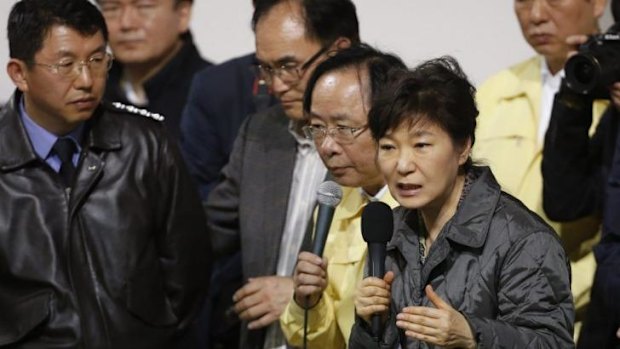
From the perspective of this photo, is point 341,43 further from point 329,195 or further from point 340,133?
point 329,195

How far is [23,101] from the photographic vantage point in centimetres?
396

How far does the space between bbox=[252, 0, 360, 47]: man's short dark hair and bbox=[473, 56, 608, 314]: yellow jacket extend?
44cm

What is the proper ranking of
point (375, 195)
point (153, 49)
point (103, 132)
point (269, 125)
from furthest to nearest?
point (153, 49) → point (269, 125) → point (103, 132) → point (375, 195)

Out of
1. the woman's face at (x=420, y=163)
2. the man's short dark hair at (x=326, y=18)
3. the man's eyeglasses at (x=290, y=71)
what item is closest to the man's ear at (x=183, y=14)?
the man's short dark hair at (x=326, y=18)

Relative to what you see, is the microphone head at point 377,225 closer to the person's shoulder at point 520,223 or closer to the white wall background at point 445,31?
the person's shoulder at point 520,223

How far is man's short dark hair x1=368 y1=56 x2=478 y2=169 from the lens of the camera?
309 cm

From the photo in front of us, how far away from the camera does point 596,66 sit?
378cm

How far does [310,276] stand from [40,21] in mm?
967

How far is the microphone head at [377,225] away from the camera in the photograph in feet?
10.0

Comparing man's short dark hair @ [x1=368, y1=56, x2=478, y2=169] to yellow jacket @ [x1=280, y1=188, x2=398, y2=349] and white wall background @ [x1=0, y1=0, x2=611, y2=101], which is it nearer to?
yellow jacket @ [x1=280, y1=188, x2=398, y2=349]

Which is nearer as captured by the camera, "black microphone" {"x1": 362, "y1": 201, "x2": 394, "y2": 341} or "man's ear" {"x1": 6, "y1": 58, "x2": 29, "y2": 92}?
"black microphone" {"x1": 362, "y1": 201, "x2": 394, "y2": 341}

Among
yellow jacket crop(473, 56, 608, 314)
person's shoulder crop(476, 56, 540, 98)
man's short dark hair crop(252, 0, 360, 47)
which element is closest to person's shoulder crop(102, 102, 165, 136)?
man's short dark hair crop(252, 0, 360, 47)

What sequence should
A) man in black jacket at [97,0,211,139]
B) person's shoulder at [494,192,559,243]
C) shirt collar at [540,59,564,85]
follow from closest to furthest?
person's shoulder at [494,192,559,243] < shirt collar at [540,59,564,85] < man in black jacket at [97,0,211,139]

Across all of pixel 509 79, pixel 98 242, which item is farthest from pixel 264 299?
pixel 509 79
